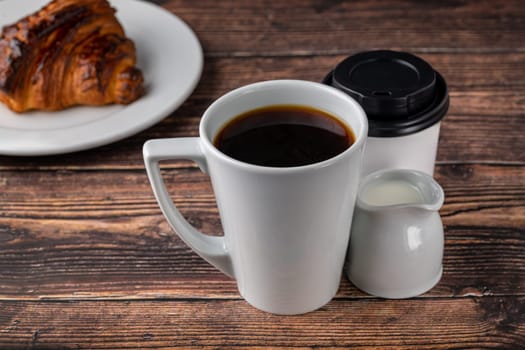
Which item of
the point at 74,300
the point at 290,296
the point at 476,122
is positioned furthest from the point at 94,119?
the point at 476,122

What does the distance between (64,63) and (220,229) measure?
1.24ft

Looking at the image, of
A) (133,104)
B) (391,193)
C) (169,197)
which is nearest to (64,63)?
(133,104)

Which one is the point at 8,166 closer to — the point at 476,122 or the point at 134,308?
the point at 134,308

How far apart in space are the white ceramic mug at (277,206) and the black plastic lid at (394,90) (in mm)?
88

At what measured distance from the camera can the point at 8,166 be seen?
100 cm

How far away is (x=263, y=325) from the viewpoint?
762 mm

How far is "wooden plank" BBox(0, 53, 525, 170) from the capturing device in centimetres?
99

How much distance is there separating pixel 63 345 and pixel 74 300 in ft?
0.21

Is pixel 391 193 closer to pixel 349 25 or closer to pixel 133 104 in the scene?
pixel 133 104

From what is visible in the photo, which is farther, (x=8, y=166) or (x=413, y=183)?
(x=8, y=166)

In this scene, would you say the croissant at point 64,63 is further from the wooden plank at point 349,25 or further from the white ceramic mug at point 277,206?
the white ceramic mug at point 277,206

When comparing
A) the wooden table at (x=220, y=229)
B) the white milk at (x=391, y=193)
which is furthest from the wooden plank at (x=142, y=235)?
the white milk at (x=391, y=193)

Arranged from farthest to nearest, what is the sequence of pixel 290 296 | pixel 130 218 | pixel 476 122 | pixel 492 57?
pixel 492 57
pixel 476 122
pixel 130 218
pixel 290 296

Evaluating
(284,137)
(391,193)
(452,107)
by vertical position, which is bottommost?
(452,107)
